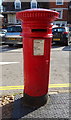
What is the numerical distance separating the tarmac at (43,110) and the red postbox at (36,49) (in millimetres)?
133

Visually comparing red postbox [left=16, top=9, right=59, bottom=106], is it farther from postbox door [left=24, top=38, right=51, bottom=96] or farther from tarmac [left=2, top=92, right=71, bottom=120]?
tarmac [left=2, top=92, right=71, bottom=120]

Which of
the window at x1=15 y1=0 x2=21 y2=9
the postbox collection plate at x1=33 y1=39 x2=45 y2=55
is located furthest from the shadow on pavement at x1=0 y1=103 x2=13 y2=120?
the window at x1=15 y1=0 x2=21 y2=9

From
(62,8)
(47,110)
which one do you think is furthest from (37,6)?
(47,110)

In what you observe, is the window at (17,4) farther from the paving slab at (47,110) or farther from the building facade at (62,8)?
the paving slab at (47,110)

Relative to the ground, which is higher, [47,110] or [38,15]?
[38,15]

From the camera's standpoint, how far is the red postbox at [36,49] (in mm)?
2293

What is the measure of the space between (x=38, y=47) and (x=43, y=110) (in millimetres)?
1151

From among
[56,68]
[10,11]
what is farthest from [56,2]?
[56,68]

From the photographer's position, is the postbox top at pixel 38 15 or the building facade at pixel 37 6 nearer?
the postbox top at pixel 38 15

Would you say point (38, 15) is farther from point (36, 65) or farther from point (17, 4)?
point (17, 4)

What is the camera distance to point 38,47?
7.96 ft

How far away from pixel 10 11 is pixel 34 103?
98.8 feet

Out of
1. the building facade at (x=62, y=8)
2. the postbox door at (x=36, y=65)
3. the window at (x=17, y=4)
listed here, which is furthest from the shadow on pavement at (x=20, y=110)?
the window at (x=17, y=4)

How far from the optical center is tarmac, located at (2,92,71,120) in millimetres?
2430
